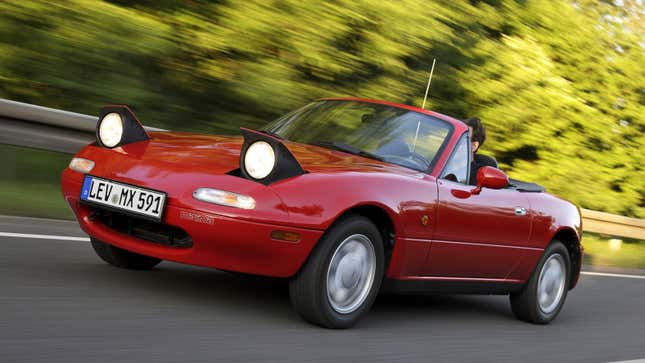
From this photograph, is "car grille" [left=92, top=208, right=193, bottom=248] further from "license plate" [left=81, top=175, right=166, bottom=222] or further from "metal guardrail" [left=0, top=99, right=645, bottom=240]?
"metal guardrail" [left=0, top=99, right=645, bottom=240]

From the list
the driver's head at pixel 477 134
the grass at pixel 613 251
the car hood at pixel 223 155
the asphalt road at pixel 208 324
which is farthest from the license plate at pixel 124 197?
the grass at pixel 613 251

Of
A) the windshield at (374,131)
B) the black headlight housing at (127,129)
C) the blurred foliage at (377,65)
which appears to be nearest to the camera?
the black headlight housing at (127,129)

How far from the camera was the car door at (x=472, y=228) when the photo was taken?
5.39 metres

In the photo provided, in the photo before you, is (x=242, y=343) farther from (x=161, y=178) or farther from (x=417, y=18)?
(x=417, y=18)

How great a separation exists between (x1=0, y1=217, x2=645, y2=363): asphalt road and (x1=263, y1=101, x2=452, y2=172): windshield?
966 mm

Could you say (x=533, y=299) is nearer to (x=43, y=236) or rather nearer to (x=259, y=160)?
(x=259, y=160)

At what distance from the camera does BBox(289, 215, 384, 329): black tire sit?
179 inches

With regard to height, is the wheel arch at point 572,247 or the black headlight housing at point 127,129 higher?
the black headlight housing at point 127,129

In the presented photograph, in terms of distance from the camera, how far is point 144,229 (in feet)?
15.4

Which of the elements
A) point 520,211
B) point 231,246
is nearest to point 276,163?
point 231,246

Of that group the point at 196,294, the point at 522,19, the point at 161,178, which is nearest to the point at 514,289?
the point at 196,294

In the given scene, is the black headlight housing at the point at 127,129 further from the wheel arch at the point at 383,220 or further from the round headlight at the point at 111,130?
the wheel arch at the point at 383,220

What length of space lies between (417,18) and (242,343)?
766cm

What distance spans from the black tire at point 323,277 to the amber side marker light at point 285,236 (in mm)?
172
